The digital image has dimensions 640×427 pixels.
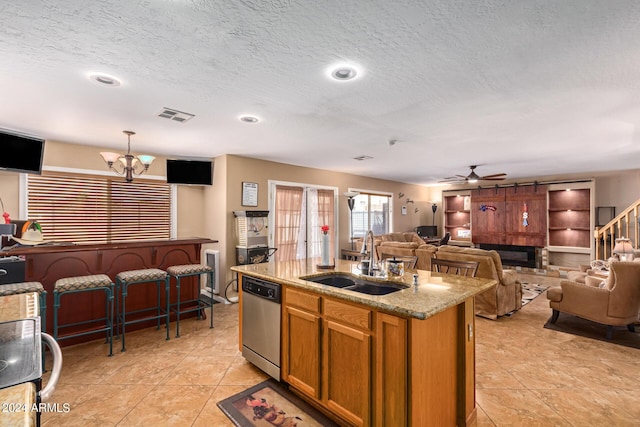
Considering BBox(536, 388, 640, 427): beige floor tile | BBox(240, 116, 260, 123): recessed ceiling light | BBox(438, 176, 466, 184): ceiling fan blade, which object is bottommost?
BBox(536, 388, 640, 427): beige floor tile

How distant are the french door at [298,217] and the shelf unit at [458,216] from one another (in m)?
4.42

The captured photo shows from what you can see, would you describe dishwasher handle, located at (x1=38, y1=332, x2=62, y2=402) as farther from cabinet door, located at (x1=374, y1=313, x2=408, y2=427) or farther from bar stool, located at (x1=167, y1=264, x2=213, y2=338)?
bar stool, located at (x1=167, y1=264, x2=213, y2=338)

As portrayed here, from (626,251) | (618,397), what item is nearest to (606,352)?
(618,397)

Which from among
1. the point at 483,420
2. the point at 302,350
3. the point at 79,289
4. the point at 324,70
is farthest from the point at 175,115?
the point at 483,420

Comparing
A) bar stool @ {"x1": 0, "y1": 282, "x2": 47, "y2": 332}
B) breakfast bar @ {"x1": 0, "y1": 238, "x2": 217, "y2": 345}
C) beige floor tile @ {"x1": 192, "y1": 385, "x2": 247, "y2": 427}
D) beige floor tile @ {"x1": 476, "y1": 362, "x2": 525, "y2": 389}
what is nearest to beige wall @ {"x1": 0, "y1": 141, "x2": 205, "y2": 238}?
breakfast bar @ {"x1": 0, "y1": 238, "x2": 217, "y2": 345}

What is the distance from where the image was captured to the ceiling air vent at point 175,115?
3.10 meters

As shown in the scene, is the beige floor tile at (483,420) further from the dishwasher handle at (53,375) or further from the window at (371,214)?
the window at (371,214)

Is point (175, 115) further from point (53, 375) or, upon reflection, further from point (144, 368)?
point (53, 375)

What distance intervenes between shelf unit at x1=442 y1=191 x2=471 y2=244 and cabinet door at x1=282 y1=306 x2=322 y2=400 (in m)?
8.03

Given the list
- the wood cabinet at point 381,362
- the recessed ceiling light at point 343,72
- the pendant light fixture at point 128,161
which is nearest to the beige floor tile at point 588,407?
the wood cabinet at point 381,362

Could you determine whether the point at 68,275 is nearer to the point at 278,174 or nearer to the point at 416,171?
the point at 278,174

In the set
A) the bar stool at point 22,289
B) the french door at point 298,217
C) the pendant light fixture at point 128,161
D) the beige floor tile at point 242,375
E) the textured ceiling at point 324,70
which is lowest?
the beige floor tile at point 242,375

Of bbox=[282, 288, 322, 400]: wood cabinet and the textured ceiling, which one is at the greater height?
the textured ceiling

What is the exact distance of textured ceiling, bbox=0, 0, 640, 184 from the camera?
1.63 meters
